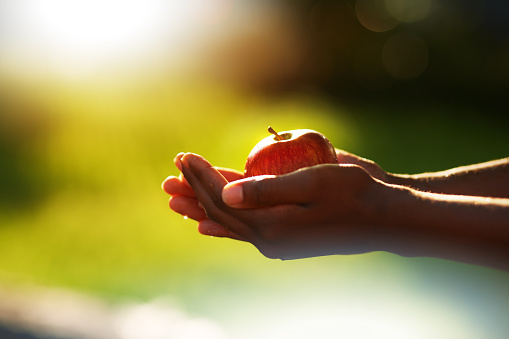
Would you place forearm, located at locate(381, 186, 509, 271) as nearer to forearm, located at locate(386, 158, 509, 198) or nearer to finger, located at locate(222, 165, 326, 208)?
finger, located at locate(222, 165, 326, 208)

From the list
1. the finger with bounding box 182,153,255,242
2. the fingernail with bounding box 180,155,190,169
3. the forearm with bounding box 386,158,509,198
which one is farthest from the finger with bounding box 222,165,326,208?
the forearm with bounding box 386,158,509,198

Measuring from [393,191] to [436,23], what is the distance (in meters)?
16.6

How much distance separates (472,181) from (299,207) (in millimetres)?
1641

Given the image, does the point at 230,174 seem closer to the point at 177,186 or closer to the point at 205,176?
the point at 177,186

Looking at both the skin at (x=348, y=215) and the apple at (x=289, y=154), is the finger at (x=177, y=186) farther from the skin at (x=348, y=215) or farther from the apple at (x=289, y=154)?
the skin at (x=348, y=215)

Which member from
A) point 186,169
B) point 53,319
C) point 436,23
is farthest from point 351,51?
point 186,169

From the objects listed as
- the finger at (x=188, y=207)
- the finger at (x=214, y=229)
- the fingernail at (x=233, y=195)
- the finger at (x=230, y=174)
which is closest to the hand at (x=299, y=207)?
the fingernail at (x=233, y=195)

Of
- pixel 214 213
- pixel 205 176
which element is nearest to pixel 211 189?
pixel 205 176

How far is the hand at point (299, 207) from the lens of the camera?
2379 mm

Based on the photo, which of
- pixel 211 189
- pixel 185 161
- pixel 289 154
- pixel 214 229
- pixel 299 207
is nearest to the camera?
pixel 299 207

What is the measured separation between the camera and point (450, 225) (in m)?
2.55

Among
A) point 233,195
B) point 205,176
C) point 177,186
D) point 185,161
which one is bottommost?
point 233,195

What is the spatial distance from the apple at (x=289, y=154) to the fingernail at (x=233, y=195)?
32.7 inches

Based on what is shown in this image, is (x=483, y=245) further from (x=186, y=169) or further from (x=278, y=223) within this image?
(x=186, y=169)
